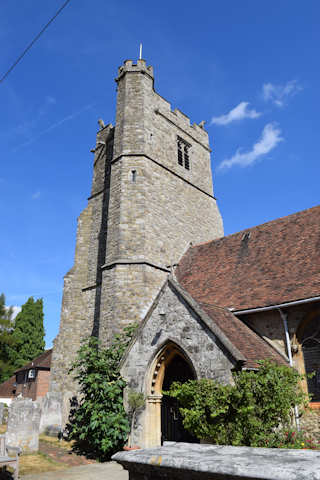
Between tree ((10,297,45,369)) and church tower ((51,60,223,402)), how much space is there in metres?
22.8

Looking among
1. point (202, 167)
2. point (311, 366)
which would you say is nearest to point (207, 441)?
point (311, 366)

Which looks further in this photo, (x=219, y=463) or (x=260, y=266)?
(x=260, y=266)

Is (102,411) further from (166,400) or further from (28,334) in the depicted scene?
(28,334)

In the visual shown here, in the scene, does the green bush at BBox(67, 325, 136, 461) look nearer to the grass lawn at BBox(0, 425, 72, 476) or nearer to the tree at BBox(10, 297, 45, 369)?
the grass lawn at BBox(0, 425, 72, 476)

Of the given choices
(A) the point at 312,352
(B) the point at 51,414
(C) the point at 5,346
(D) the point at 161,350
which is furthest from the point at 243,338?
(C) the point at 5,346

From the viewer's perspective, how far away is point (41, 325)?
130 feet


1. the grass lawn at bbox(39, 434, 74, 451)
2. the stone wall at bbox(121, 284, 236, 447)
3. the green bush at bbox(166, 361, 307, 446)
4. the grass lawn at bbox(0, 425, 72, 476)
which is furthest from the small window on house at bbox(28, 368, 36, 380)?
the green bush at bbox(166, 361, 307, 446)

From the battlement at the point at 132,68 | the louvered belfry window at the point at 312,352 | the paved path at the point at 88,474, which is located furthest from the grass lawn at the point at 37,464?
the battlement at the point at 132,68

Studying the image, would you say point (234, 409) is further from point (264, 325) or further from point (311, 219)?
point (311, 219)

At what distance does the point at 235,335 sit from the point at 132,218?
8.05 metres

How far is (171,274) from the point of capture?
14.7 meters

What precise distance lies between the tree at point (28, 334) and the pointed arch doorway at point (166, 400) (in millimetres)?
29385

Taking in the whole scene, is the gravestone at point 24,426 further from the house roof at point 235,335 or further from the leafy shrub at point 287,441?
the leafy shrub at point 287,441

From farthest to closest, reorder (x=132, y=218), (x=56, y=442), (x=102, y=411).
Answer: (x=132, y=218) < (x=56, y=442) < (x=102, y=411)
